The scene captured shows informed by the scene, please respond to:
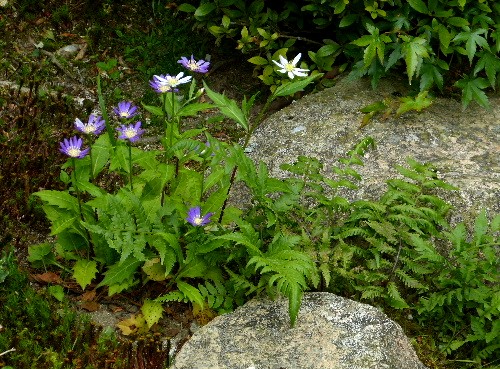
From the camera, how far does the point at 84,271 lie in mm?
3945

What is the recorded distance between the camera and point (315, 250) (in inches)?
160

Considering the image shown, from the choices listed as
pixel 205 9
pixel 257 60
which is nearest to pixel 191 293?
pixel 257 60

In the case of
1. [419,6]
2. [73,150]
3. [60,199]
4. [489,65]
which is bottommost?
[489,65]

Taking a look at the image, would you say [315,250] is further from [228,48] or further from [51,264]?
[228,48]

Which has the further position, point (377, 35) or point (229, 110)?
point (377, 35)

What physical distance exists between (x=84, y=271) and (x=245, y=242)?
1.00 meters

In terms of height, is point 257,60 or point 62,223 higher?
point 62,223

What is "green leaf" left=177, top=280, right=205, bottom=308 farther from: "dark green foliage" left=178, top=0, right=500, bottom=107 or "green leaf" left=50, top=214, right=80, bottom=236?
"dark green foliage" left=178, top=0, right=500, bottom=107

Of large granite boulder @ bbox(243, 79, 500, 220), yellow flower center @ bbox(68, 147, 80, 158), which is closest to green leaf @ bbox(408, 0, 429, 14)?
large granite boulder @ bbox(243, 79, 500, 220)

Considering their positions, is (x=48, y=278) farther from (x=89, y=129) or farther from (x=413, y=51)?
(x=413, y=51)

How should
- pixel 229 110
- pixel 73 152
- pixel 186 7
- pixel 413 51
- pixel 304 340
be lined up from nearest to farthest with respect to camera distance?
pixel 304 340
pixel 73 152
pixel 229 110
pixel 413 51
pixel 186 7

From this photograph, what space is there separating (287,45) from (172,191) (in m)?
2.14

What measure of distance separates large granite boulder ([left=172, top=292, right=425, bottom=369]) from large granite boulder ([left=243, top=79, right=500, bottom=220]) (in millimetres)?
1104

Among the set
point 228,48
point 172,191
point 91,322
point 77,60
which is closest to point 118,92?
point 77,60
